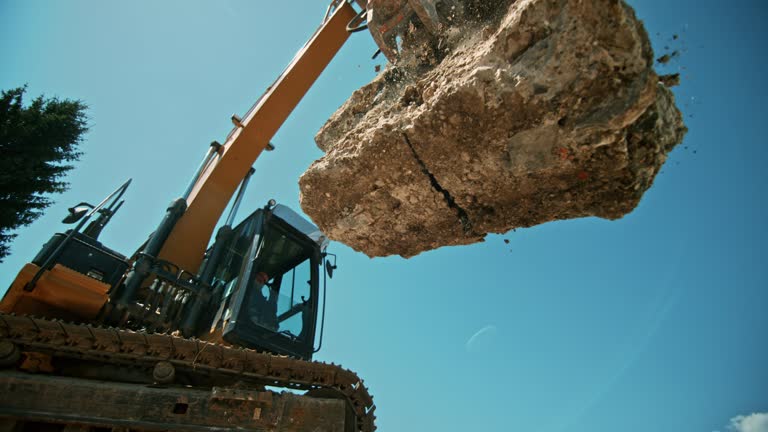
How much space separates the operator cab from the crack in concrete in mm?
2454

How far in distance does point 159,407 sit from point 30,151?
11019mm

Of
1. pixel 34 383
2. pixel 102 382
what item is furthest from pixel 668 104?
pixel 34 383

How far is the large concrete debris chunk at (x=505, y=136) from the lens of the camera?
147 centimetres

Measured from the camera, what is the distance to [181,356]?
2.85 meters

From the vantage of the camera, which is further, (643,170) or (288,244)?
(288,244)

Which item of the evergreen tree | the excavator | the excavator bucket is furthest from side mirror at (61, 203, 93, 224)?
the evergreen tree

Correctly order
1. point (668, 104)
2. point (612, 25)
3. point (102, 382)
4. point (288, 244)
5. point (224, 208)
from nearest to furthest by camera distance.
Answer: point (612, 25)
point (668, 104)
point (102, 382)
point (288, 244)
point (224, 208)

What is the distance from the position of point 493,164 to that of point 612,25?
71 centimetres

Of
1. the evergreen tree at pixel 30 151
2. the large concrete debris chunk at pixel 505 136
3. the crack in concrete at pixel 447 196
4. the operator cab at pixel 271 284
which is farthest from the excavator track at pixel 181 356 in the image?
the evergreen tree at pixel 30 151

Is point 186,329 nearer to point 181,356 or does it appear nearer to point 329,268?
point 181,356

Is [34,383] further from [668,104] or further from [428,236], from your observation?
[668,104]

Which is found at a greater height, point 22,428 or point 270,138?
point 270,138

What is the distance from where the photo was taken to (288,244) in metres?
4.78

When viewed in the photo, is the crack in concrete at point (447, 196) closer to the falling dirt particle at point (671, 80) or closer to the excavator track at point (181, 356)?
the falling dirt particle at point (671, 80)
